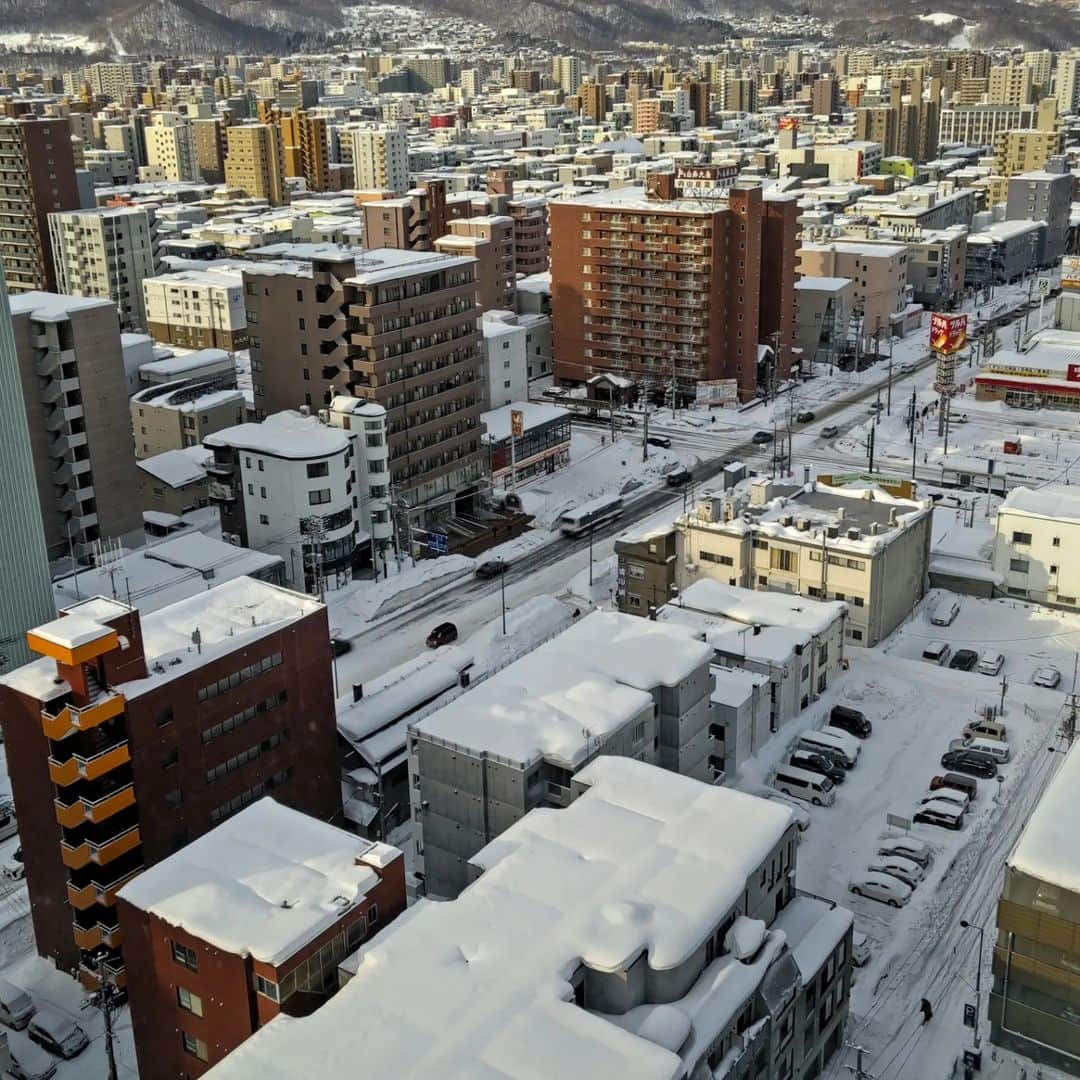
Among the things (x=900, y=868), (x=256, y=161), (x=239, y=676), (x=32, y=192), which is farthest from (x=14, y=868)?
(x=256, y=161)

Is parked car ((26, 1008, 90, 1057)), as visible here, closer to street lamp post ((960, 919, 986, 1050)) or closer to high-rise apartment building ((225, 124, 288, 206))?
street lamp post ((960, 919, 986, 1050))

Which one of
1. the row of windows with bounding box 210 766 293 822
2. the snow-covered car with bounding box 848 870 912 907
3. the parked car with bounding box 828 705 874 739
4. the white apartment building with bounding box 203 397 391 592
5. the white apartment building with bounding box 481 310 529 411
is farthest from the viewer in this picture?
the white apartment building with bounding box 481 310 529 411

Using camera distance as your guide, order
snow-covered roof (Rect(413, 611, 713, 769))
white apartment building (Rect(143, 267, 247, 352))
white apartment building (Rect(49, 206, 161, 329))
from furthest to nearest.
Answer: white apartment building (Rect(143, 267, 247, 352)), white apartment building (Rect(49, 206, 161, 329)), snow-covered roof (Rect(413, 611, 713, 769))

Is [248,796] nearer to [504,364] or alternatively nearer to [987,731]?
[987,731]

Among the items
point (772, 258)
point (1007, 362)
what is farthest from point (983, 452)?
point (772, 258)

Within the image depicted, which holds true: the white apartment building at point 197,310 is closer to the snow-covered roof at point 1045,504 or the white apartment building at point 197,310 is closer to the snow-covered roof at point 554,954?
the snow-covered roof at point 1045,504

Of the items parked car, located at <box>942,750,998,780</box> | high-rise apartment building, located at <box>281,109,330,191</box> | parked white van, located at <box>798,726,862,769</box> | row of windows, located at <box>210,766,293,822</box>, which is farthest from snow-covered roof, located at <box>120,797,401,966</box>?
high-rise apartment building, located at <box>281,109,330,191</box>
